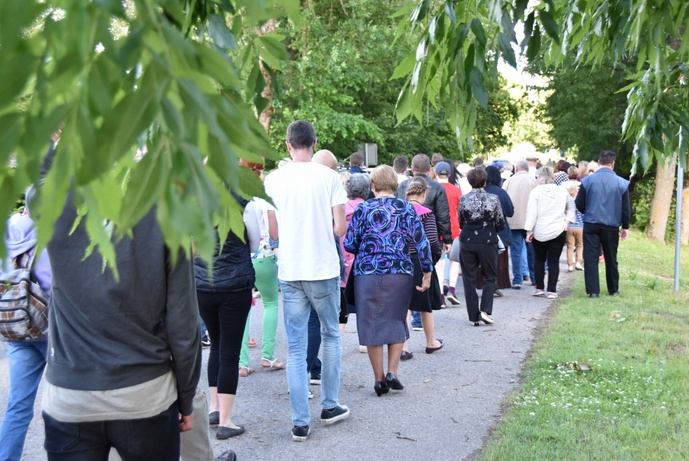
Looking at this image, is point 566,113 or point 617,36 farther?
point 566,113

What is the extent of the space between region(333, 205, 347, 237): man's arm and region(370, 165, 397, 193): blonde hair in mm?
811

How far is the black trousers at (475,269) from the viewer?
33.3 feet

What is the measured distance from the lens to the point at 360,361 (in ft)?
27.5

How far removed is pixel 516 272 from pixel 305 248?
28.9 ft

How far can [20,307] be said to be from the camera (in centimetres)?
455

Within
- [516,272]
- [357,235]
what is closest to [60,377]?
[357,235]

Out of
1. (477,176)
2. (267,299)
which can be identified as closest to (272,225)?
(267,299)

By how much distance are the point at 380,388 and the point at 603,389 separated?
184 cm

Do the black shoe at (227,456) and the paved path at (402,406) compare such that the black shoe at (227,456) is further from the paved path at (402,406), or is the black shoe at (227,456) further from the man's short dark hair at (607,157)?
the man's short dark hair at (607,157)

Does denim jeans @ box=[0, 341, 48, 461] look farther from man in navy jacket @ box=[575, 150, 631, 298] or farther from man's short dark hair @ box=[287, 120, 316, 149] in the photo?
man in navy jacket @ box=[575, 150, 631, 298]

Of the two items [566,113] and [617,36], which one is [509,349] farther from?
[566,113]

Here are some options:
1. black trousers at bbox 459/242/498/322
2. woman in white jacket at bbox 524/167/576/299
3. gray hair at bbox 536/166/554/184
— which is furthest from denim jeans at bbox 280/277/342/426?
gray hair at bbox 536/166/554/184

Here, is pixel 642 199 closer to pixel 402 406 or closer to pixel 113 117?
pixel 402 406

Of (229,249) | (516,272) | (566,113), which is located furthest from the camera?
→ (566,113)
